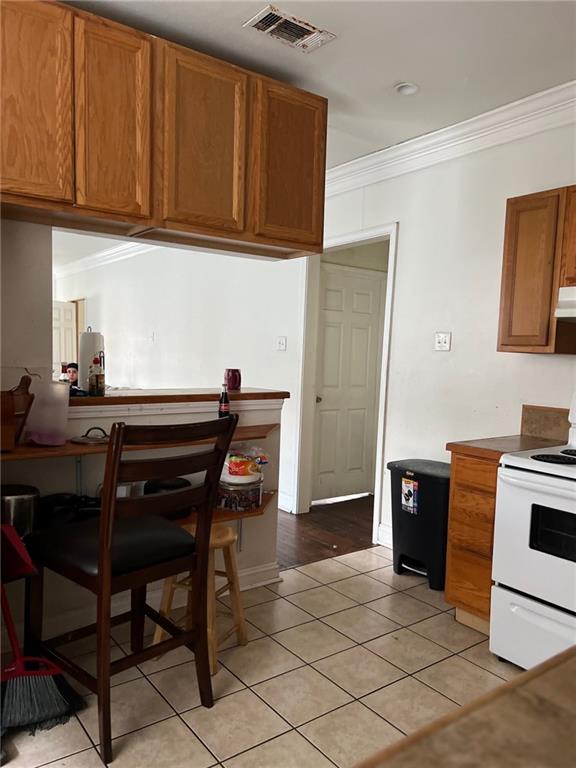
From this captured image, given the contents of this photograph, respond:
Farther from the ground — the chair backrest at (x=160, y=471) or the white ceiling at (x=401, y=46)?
the white ceiling at (x=401, y=46)

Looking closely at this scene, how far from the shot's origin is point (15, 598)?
7.27 feet

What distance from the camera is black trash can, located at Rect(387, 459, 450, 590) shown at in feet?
9.64

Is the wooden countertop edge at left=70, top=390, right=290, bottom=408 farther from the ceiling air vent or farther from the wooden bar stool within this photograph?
the ceiling air vent

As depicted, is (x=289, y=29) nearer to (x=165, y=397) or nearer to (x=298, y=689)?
(x=165, y=397)

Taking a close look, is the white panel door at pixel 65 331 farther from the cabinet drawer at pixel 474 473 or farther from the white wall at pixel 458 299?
the cabinet drawer at pixel 474 473

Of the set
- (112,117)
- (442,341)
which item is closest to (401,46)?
(112,117)

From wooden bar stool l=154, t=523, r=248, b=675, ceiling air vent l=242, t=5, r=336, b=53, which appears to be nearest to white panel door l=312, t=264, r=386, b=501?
ceiling air vent l=242, t=5, r=336, b=53

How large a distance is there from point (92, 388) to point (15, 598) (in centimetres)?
90

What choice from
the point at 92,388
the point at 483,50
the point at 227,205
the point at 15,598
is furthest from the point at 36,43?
the point at 15,598

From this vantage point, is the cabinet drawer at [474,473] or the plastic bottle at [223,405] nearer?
the cabinet drawer at [474,473]

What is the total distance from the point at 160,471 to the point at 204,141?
1504mm

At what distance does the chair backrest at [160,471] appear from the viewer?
156 centimetres

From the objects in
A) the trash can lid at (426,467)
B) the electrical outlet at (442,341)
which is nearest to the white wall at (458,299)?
the electrical outlet at (442,341)

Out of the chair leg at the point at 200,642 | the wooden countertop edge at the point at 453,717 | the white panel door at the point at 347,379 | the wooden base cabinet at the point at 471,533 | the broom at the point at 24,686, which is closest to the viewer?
the wooden countertop edge at the point at 453,717
